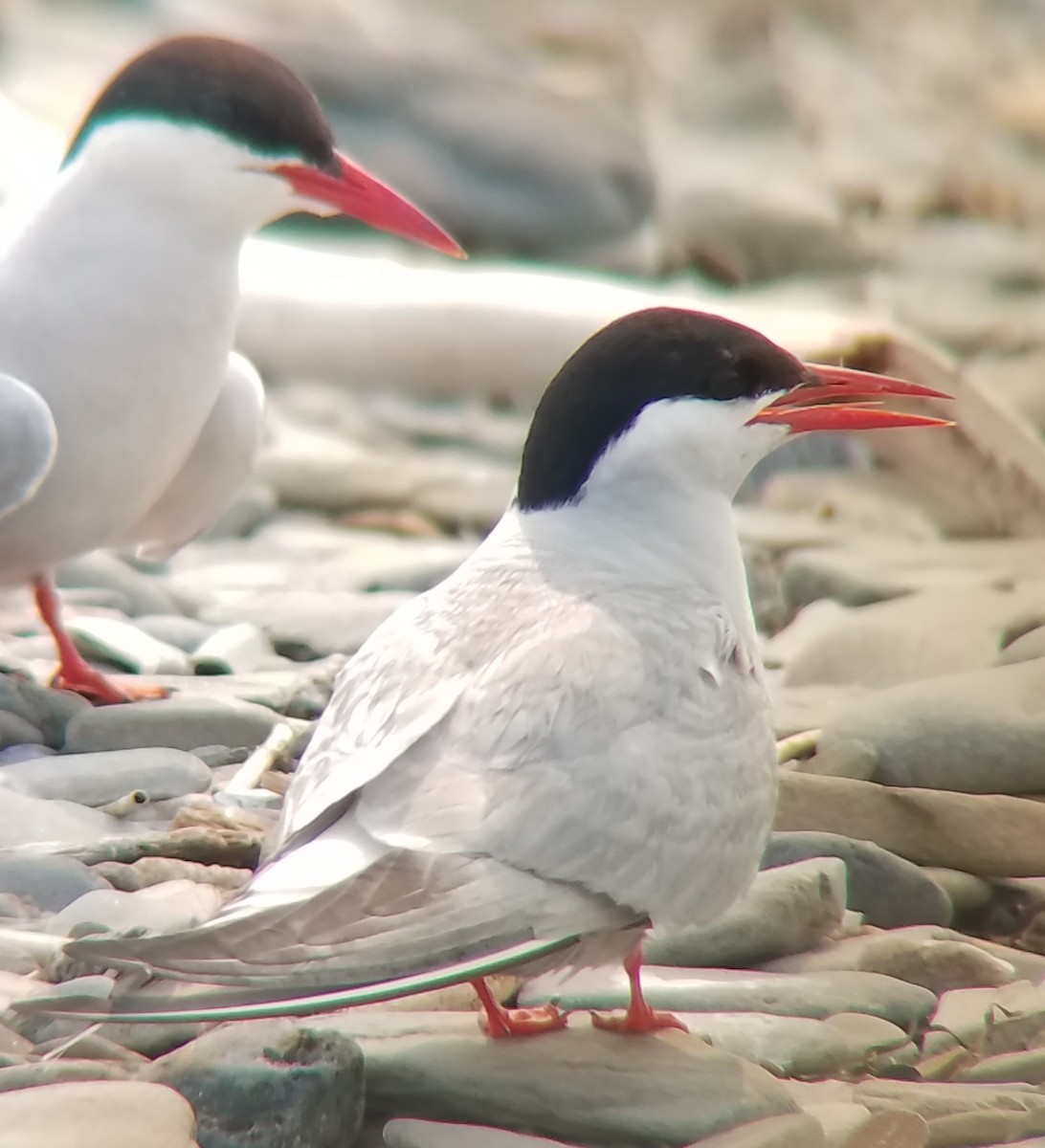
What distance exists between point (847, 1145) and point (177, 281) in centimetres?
169

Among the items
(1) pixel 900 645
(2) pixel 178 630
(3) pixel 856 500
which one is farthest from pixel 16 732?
(3) pixel 856 500

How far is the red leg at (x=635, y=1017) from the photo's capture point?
180cm

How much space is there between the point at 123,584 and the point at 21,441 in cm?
105

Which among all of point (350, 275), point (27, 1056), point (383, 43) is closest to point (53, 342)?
point (27, 1056)

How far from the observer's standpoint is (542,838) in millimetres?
1616

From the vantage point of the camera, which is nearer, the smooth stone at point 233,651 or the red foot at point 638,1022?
the red foot at point 638,1022

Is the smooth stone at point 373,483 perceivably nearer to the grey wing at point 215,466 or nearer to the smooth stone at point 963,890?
the grey wing at point 215,466

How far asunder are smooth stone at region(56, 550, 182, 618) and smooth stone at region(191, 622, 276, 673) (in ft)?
0.84

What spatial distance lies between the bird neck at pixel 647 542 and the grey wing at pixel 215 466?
3.39 ft

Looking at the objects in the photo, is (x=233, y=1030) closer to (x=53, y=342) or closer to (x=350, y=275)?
(x=53, y=342)

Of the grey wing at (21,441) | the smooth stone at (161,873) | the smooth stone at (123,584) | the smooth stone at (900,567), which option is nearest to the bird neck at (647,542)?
the smooth stone at (161,873)

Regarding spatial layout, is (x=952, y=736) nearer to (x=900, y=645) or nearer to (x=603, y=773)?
(x=900, y=645)

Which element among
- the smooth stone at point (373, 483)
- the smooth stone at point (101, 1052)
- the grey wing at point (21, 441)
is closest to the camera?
the smooth stone at point (101, 1052)

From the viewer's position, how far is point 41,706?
105 inches
